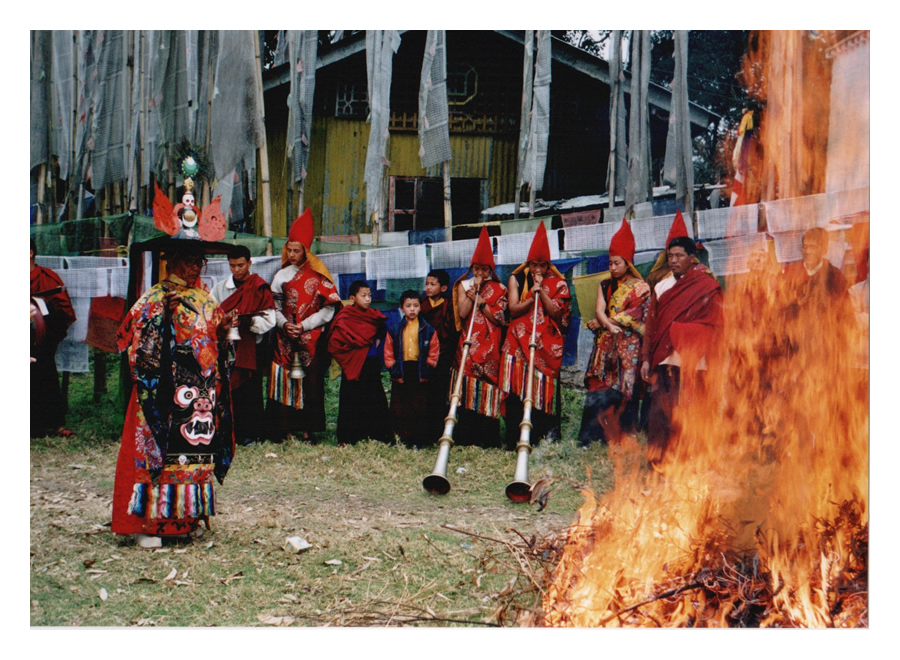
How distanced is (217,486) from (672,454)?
9.90 ft

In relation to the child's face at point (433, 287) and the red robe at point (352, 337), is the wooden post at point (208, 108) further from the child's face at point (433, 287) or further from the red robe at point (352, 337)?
the child's face at point (433, 287)

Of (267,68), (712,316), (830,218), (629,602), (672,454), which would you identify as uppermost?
(267,68)

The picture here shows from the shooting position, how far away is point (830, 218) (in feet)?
17.6

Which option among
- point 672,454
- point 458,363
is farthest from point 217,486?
point 672,454

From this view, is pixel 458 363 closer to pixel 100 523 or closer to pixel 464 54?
pixel 464 54

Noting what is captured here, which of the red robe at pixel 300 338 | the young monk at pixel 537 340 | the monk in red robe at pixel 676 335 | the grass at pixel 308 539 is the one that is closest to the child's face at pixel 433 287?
the young monk at pixel 537 340

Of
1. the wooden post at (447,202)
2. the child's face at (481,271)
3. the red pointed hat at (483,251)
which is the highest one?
the wooden post at (447,202)

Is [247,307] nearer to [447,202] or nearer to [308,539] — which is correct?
[447,202]

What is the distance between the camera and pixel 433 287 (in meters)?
6.55

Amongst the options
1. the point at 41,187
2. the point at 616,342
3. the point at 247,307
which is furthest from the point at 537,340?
the point at 41,187

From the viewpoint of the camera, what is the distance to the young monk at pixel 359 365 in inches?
261

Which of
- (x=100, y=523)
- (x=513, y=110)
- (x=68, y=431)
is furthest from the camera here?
(x=513, y=110)

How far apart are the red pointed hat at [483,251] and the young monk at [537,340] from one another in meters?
0.26

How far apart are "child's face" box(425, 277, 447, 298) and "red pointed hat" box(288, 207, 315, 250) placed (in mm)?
945
